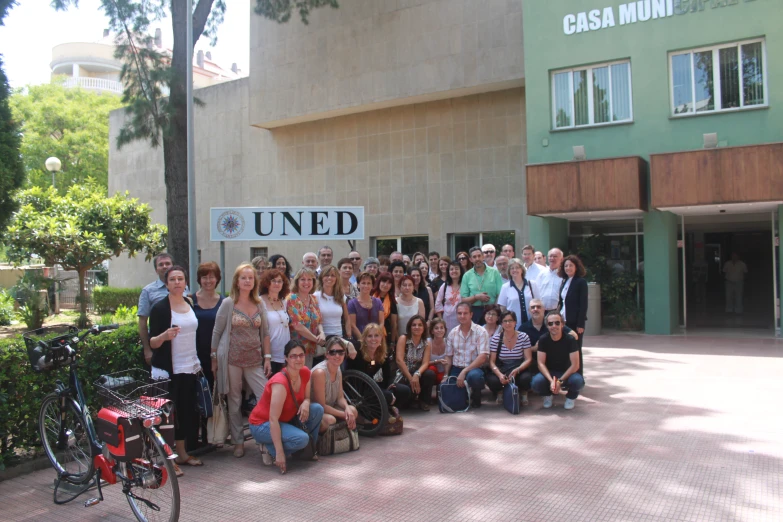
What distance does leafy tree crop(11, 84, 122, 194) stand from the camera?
126 feet

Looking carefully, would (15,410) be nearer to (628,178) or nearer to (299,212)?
(299,212)

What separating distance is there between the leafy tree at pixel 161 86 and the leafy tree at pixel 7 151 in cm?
345

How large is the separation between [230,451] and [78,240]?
50.2 feet

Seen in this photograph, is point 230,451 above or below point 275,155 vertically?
below

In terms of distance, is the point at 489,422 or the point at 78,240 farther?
the point at 78,240

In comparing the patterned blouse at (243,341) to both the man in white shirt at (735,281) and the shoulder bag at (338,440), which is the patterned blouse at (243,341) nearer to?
the shoulder bag at (338,440)

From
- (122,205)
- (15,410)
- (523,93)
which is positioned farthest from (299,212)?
(122,205)

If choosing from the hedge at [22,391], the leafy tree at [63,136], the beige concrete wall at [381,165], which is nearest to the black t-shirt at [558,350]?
the hedge at [22,391]

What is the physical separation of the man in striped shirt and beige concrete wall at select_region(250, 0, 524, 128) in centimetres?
1048

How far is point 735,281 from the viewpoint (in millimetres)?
16906

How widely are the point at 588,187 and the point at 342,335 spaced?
8.46m

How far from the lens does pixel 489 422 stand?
7.17 meters

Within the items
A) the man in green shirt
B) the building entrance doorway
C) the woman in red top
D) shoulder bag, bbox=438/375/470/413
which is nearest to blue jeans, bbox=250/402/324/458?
the woman in red top

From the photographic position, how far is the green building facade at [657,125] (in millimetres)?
12828
